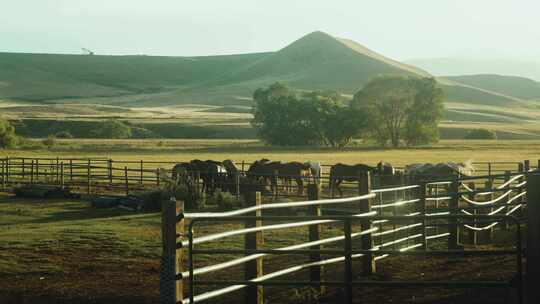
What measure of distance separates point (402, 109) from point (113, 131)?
36.8m

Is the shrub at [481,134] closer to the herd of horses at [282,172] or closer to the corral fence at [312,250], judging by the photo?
the herd of horses at [282,172]

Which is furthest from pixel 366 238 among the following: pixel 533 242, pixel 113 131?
pixel 113 131

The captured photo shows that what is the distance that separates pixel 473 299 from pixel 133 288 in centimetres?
414

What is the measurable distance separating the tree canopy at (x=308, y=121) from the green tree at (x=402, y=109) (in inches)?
67.2

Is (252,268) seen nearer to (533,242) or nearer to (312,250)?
(312,250)

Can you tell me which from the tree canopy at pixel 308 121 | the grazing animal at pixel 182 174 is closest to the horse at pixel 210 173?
the grazing animal at pixel 182 174

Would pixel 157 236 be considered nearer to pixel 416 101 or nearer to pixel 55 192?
pixel 55 192

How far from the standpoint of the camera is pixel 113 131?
97188 millimetres

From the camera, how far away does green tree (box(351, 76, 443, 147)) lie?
241 ft

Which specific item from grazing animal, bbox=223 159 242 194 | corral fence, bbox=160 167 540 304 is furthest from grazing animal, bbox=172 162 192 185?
corral fence, bbox=160 167 540 304

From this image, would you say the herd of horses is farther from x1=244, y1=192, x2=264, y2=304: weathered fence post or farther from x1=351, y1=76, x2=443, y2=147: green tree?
x1=351, y1=76, x2=443, y2=147: green tree

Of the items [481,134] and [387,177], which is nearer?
[387,177]

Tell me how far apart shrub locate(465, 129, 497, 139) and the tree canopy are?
956 inches

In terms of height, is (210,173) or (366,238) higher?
(210,173)
